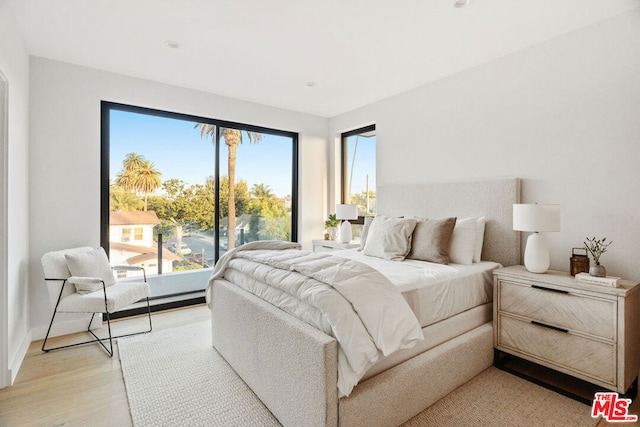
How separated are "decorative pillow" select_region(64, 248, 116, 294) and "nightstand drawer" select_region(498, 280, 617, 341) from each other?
3419 mm

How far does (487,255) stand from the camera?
305 cm

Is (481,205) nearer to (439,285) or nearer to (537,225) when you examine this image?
(537,225)

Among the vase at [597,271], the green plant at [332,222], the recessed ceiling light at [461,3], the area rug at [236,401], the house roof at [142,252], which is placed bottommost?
the area rug at [236,401]

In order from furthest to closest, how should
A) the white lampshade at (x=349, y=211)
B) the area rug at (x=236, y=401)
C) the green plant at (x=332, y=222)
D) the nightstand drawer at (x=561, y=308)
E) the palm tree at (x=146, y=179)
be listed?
the green plant at (x=332, y=222) < the white lampshade at (x=349, y=211) < the palm tree at (x=146, y=179) < the nightstand drawer at (x=561, y=308) < the area rug at (x=236, y=401)

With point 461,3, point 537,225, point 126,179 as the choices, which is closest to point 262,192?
point 126,179

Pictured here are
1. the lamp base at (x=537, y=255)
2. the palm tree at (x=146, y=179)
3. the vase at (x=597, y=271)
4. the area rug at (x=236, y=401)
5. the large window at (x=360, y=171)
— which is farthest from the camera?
the large window at (x=360, y=171)

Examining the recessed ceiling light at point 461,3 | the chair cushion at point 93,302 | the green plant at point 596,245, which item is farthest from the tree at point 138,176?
the green plant at point 596,245

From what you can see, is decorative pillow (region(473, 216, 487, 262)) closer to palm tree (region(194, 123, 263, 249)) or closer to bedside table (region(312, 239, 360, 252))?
bedside table (region(312, 239, 360, 252))

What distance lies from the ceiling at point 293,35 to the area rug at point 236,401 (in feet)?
8.54

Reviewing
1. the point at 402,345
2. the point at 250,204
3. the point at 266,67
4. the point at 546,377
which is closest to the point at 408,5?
the point at 266,67

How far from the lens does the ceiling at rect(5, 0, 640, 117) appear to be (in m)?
2.28

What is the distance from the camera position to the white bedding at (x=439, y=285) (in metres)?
2.02

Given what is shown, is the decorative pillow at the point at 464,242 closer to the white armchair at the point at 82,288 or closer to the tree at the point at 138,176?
the white armchair at the point at 82,288

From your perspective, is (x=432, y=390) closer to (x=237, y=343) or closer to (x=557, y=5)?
Answer: (x=237, y=343)
